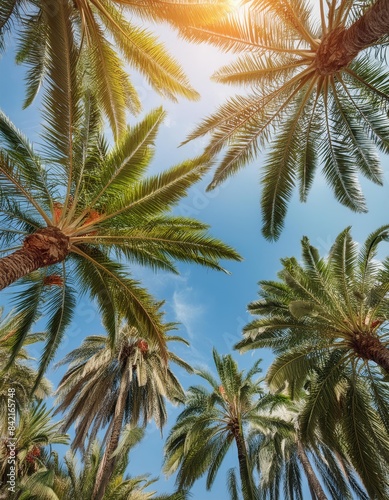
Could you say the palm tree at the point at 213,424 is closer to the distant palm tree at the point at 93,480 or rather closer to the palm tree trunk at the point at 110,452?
the distant palm tree at the point at 93,480

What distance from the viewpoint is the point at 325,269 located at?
403 inches

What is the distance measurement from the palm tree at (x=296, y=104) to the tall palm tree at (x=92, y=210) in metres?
1.81

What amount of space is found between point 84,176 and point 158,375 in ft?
37.1

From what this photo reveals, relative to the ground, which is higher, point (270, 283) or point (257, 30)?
point (257, 30)

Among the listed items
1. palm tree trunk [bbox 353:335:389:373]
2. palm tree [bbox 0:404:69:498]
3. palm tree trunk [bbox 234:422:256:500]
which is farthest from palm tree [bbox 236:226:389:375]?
palm tree [bbox 0:404:69:498]

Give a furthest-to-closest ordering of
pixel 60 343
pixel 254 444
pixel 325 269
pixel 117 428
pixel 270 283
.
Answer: pixel 254 444 → pixel 117 428 → pixel 270 283 → pixel 325 269 → pixel 60 343

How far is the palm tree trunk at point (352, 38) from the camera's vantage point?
14.2 feet

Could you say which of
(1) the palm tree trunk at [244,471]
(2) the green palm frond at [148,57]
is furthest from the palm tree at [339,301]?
(2) the green palm frond at [148,57]

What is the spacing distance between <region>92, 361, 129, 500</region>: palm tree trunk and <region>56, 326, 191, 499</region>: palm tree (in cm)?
4

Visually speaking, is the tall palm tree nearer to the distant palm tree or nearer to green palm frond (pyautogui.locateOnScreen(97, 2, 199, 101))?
green palm frond (pyautogui.locateOnScreen(97, 2, 199, 101))

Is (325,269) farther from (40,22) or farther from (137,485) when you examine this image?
(137,485)

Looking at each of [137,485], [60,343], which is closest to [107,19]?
[60,343]

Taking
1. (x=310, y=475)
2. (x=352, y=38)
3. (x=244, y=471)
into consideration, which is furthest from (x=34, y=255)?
(x=310, y=475)

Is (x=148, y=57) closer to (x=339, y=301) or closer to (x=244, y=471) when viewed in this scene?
(x=339, y=301)
